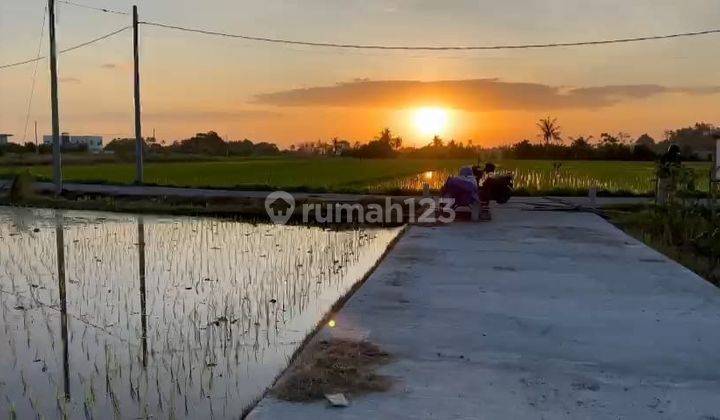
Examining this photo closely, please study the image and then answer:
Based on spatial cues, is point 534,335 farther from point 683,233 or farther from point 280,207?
point 280,207

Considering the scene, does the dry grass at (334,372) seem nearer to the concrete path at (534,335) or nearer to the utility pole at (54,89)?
the concrete path at (534,335)

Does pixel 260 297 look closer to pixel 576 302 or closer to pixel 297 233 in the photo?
pixel 576 302

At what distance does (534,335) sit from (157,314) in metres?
3.54

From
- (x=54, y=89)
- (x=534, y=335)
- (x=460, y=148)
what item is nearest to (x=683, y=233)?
(x=534, y=335)

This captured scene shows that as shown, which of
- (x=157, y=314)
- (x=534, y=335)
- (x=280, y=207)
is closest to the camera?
(x=534, y=335)

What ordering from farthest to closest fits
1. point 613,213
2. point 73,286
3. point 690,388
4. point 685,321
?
point 613,213
point 73,286
point 685,321
point 690,388

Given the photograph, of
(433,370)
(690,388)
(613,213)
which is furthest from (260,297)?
(613,213)

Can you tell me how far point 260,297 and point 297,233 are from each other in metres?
5.35

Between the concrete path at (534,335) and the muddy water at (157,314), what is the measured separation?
719mm

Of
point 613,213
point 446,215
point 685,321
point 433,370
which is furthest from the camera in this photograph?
point 613,213

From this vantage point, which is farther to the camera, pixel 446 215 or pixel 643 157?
pixel 643 157

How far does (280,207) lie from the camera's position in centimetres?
1562

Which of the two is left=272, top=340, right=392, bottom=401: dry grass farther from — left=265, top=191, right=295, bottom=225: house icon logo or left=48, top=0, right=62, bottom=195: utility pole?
left=48, top=0, right=62, bottom=195: utility pole

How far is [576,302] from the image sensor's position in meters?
5.90
